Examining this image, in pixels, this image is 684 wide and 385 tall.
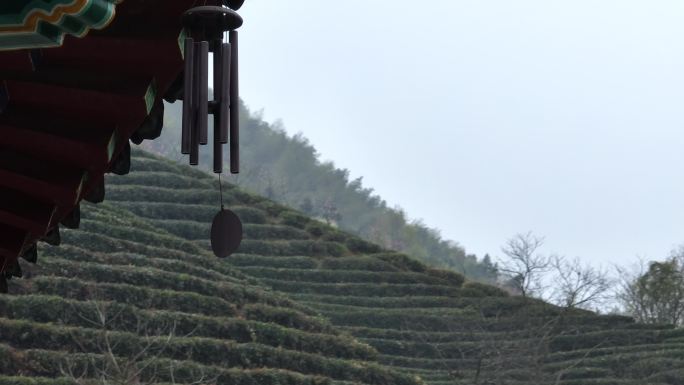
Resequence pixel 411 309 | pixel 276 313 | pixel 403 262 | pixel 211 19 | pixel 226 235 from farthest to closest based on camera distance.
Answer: pixel 403 262
pixel 411 309
pixel 276 313
pixel 226 235
pixel 211 19

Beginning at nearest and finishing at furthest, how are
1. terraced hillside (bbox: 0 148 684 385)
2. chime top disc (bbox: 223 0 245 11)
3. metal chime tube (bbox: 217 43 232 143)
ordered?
metal chime tube (bbox: 217 43 232 143)
chime top disc (bbox: 223 0 245 11)
terraced hillside (bbox: 0 148 684 385)

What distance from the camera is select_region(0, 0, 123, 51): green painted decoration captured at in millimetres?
3473

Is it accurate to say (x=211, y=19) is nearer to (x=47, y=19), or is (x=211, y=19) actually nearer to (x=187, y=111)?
(x=187, y=111)

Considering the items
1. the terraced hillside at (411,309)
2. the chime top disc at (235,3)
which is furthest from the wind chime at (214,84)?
the terraced hillside at (411,309)

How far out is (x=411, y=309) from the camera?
37594 mm

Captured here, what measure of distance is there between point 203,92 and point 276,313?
2453cm

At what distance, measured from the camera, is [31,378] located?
1989 centimetres

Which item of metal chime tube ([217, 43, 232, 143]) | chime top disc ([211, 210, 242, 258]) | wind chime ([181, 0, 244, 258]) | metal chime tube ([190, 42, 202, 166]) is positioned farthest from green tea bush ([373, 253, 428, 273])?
metal chime tube ([190, 42, 202, 166])

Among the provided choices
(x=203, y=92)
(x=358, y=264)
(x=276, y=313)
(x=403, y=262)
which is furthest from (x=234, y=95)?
(x=403, y=262)

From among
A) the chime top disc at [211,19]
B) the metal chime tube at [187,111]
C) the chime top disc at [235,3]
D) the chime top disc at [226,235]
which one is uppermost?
the chime top disc at [235,3]

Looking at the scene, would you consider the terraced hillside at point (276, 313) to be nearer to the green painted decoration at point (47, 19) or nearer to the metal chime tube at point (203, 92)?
the metal chime tube at point (203, 92)

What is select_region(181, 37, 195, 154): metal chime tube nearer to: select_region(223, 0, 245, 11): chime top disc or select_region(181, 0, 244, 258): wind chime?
select_region(181, 0, 244, 258): wind chime

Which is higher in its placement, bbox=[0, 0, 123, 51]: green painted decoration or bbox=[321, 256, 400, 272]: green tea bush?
bbox=[321, 256, 400, 272]: green tea bush

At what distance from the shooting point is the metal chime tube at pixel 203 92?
398 cm
